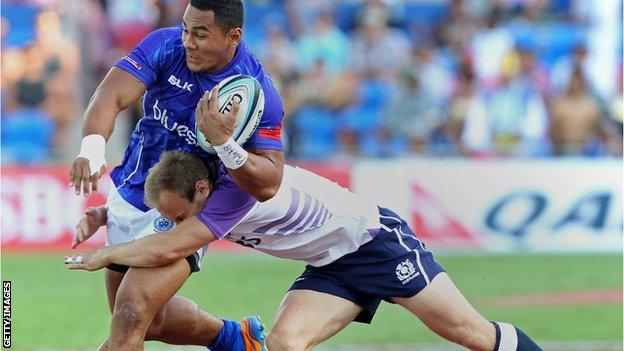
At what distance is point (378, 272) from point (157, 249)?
1299mm

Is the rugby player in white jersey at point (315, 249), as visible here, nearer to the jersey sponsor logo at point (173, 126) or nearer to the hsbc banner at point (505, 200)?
the jersey sponsor logo at point (173, 126)

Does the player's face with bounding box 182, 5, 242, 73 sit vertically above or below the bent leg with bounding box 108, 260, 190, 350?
above

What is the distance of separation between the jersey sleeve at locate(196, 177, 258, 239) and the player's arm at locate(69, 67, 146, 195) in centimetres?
61

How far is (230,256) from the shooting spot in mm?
15812

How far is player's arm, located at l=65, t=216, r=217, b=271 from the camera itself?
21.1ft

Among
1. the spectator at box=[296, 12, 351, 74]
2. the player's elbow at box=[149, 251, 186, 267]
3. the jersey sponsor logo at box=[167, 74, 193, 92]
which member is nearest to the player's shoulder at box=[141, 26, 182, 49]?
the jersey sponsor logo at box=[167, 74, 193, 92]

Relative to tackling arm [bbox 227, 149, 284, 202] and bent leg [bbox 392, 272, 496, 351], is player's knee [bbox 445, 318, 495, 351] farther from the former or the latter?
tackling arm [bbox 227, 149, 284, 202]

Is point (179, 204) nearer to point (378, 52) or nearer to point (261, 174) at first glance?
point (261, 174)

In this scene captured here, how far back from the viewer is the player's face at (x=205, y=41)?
6.51 meters

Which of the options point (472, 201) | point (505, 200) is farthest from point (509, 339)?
point (505, 200)

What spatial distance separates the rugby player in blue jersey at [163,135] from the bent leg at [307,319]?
0.58 meters

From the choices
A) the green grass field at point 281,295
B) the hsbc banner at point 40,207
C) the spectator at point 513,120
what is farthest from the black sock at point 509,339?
the spectator at point 513,120

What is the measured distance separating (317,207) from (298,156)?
9.65 metres

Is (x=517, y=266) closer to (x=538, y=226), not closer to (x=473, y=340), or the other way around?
(x=538, y=226)
